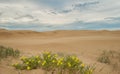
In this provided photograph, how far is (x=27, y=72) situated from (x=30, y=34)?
15834mm

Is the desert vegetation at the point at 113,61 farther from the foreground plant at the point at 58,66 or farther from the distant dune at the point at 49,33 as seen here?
the distant dune at the point at 49,33

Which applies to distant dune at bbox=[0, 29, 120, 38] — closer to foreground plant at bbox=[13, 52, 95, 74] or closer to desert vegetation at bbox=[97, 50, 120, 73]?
desert vegetation at bbox=[97, 50, 120, 73]

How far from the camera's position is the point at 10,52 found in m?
6.08

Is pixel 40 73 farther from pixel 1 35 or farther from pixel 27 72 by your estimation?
pixel 1 35

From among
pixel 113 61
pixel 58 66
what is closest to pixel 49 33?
pixel 113 61

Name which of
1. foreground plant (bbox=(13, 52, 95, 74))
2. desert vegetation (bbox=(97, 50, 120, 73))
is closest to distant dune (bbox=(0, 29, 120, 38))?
desert vegetation (bbox=(97, 50, 120, 73))

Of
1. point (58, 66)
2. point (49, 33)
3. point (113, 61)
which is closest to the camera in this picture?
point (58, 66)

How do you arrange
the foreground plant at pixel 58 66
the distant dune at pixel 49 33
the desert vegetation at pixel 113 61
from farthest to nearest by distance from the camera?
the distant dune at pixel 49 33 → the desert vegetation at pixel 113 61 → the foreground plant at pixel 58 66

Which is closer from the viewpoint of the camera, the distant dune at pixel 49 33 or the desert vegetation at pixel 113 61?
the desert vegetation at pixel 113 61

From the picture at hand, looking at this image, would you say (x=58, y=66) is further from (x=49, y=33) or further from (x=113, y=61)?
(x=49, y=33)

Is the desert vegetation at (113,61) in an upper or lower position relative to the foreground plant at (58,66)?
lower

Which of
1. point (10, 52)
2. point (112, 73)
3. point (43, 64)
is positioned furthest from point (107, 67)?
point (10, 52)

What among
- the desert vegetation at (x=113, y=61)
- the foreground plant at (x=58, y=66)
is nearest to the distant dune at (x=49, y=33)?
the desert vegetation at (x=113, y=61)

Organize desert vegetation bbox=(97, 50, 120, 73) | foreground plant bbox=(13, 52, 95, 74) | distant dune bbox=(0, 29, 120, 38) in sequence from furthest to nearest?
distant dune bbox=(0, 29, 120, 38)
desert vegetation bbox=(97, 50, 120, 73)
foreground plant bbox=(13, 52, 95, 74)
